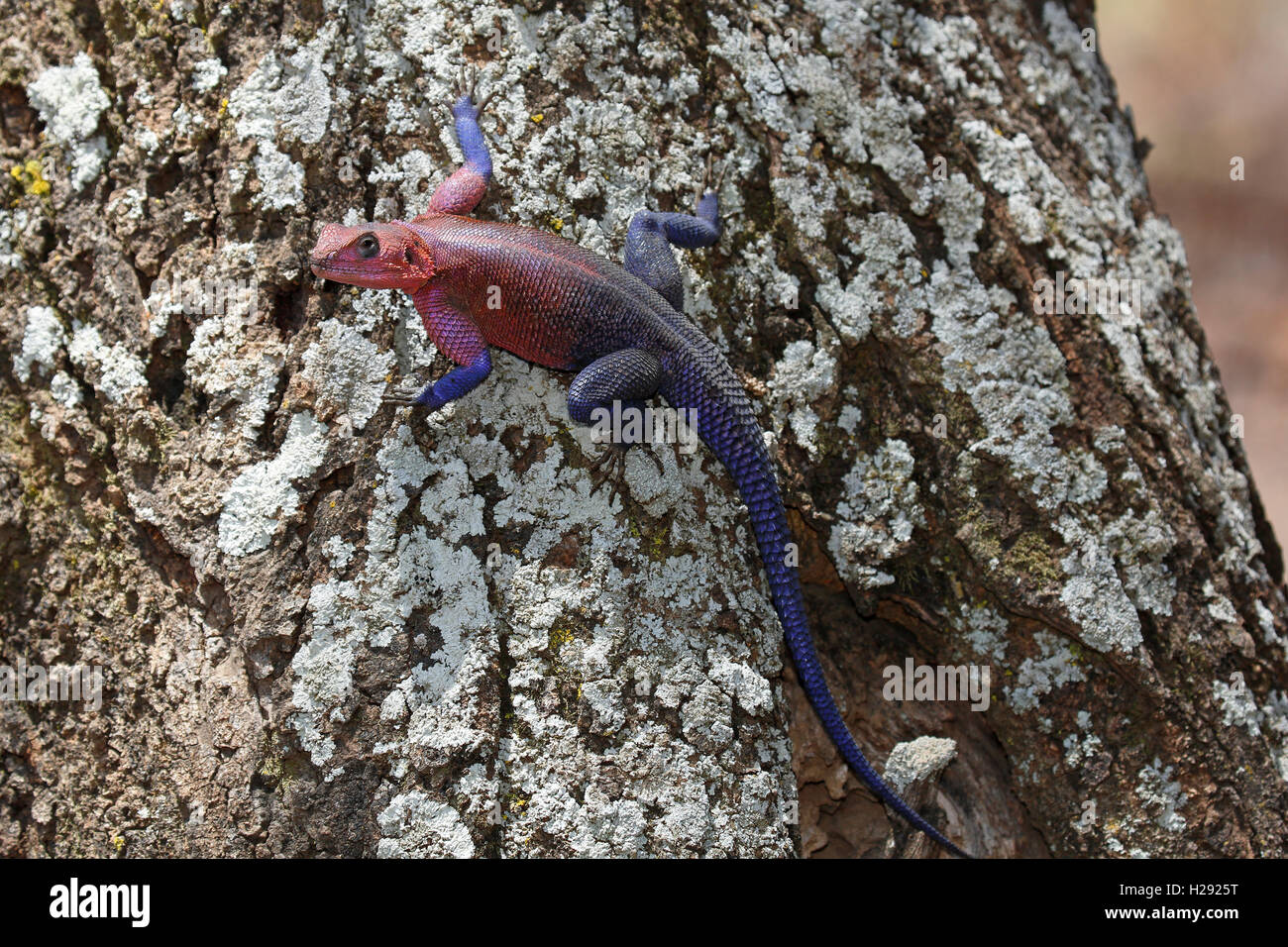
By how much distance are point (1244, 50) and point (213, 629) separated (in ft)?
46.5

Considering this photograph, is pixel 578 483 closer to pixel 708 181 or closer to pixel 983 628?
pixel 708 181

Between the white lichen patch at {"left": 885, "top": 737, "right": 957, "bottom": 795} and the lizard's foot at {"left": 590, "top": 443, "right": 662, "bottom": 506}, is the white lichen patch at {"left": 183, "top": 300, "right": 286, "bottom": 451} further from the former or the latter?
the white lichen patch at {"left": 885, "top": 737, "right": 957, "bottom": 795}

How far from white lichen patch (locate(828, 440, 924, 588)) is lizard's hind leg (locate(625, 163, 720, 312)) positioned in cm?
123

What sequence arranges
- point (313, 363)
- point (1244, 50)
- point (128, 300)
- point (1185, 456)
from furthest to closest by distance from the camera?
point (1244, 50)
point (1185, 456)
point (128, 300)
point (313, 363)

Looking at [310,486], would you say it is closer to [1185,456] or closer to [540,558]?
[540,558]

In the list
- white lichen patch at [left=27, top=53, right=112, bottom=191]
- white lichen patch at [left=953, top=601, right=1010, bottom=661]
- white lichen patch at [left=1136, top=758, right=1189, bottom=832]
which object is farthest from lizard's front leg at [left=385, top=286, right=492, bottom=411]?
white lichen patch at [left=1136, top=758, right=1189, bottom=832]

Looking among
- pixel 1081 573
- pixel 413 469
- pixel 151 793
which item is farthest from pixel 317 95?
pixel 1081 573

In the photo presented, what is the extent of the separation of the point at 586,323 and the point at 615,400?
14.6 inches

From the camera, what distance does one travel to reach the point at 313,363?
4.04 m

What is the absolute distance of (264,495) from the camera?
394cm

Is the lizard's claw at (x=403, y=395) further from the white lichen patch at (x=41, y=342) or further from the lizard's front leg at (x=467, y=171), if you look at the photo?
the white lichen patch at (x=41, y=342)

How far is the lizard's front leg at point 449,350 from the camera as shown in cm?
392

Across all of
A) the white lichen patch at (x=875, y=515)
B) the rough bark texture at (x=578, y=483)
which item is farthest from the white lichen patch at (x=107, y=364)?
the white lichen patch at (x=875, y=515)

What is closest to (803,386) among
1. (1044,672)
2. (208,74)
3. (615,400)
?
(615,400)
